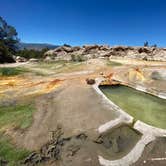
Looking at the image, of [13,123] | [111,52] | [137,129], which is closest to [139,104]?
[137,129]

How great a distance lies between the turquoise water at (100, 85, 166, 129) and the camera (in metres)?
6.59

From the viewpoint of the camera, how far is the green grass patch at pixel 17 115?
6301mm

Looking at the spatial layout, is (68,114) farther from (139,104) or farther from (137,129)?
(139,104)

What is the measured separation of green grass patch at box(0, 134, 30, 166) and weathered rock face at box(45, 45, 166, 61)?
1483 cm

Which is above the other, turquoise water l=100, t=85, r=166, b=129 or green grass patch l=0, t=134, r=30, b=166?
turquoise water l=100, t=85, r=166, b=129

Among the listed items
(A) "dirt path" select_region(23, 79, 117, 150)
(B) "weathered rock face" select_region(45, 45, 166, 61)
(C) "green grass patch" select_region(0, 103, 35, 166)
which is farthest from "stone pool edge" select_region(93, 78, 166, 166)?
(B) "weathered rock face" select_region(45, 45, 166, 61)

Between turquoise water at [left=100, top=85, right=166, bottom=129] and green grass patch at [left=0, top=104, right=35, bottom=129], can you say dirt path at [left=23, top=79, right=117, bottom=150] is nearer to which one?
green grass patch at [left=0, top=104, right=35, bottom=129]

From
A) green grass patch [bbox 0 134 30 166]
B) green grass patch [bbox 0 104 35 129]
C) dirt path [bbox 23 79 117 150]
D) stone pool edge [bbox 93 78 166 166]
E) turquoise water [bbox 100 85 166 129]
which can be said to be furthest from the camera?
turquoise water [bbox 100 85 166 129]

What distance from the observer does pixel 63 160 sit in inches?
194

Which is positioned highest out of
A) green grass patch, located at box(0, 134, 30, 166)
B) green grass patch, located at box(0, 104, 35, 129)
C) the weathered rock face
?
the weathered rock face

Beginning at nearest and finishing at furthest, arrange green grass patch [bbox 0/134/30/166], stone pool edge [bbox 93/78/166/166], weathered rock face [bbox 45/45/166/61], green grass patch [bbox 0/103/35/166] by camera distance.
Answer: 1. stone pool edge [bbox 93/78/166/166]
2. green grass patch [bbox 0/134/30/166]
3. green grass patch [bbox 0/103/35/166]
4. weathered rock face [bbox 45/45/166/61]

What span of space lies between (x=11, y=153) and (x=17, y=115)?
68.5 inches

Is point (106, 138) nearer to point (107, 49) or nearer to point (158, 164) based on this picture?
point (158, 164)

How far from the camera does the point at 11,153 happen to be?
5184 mm
